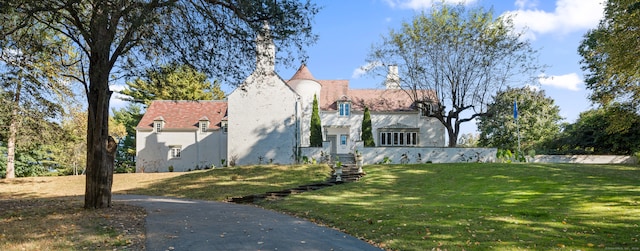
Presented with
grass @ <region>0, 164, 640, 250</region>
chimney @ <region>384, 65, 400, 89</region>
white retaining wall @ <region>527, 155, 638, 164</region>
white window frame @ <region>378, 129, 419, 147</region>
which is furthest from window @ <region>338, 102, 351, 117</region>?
white retaining wall @ <region>527, 155, 638, 164</region>

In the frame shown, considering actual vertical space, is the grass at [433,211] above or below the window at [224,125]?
below

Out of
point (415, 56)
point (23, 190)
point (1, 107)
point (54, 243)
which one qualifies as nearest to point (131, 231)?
point (54, 243)

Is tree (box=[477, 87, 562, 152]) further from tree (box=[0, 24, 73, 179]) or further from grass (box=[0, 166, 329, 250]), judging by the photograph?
tree (box=[0, 24, 73, 179])

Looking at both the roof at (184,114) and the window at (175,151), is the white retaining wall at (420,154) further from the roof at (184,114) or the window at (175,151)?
the window at (175,151)

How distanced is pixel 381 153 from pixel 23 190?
74.4ft

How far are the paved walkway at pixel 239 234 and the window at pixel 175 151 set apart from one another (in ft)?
81.1

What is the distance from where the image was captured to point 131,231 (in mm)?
8438

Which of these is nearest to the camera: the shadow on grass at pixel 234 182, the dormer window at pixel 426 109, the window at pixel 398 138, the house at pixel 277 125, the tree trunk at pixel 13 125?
the shadow on grass at pixel 234 182

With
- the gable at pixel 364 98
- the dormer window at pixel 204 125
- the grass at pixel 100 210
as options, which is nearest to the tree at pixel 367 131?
the gable at pixel 364 98

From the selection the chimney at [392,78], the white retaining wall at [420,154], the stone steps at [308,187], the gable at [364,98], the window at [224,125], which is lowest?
the stone steps at [308,187]

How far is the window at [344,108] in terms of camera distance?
1331 inches

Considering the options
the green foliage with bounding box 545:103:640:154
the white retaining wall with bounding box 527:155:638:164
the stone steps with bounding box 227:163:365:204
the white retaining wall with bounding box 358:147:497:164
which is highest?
the green foliage with bounding box 545:103:640:154

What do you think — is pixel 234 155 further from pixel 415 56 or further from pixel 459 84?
pixel 459 84

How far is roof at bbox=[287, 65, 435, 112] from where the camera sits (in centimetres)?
3419
